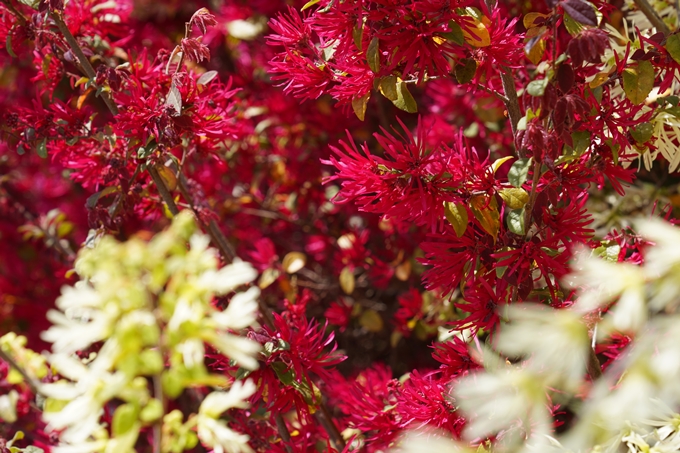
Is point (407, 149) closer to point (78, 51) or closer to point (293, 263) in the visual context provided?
point (78, 51)

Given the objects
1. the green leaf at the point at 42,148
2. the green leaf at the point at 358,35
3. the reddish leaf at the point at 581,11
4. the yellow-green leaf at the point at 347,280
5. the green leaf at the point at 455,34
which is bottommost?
the yellow-green leaf at the point at 347,280

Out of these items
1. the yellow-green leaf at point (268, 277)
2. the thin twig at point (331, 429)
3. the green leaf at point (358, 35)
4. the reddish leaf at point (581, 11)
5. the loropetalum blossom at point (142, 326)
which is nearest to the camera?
the loropetalum blossom at point (142, 326)

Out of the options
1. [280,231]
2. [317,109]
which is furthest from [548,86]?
[280,231]

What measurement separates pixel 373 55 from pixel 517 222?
23cm

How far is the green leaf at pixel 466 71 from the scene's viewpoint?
2.30 feet

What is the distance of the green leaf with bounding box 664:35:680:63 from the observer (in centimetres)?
67

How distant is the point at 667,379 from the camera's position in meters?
0.34

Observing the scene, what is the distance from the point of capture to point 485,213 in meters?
0.67

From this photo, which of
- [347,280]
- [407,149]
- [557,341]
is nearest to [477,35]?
[407,149]

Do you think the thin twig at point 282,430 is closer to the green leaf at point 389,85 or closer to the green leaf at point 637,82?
Answer: the green leaf at point 389,85

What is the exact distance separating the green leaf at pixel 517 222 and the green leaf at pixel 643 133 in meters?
0.16

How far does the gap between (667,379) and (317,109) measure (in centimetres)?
122

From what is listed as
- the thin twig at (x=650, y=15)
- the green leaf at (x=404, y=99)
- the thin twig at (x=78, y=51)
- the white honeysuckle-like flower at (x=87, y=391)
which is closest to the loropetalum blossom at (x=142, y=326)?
the white honeysuckle-like flower at (x=87, y=391)

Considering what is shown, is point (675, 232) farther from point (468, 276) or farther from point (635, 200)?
point (635, 200)
